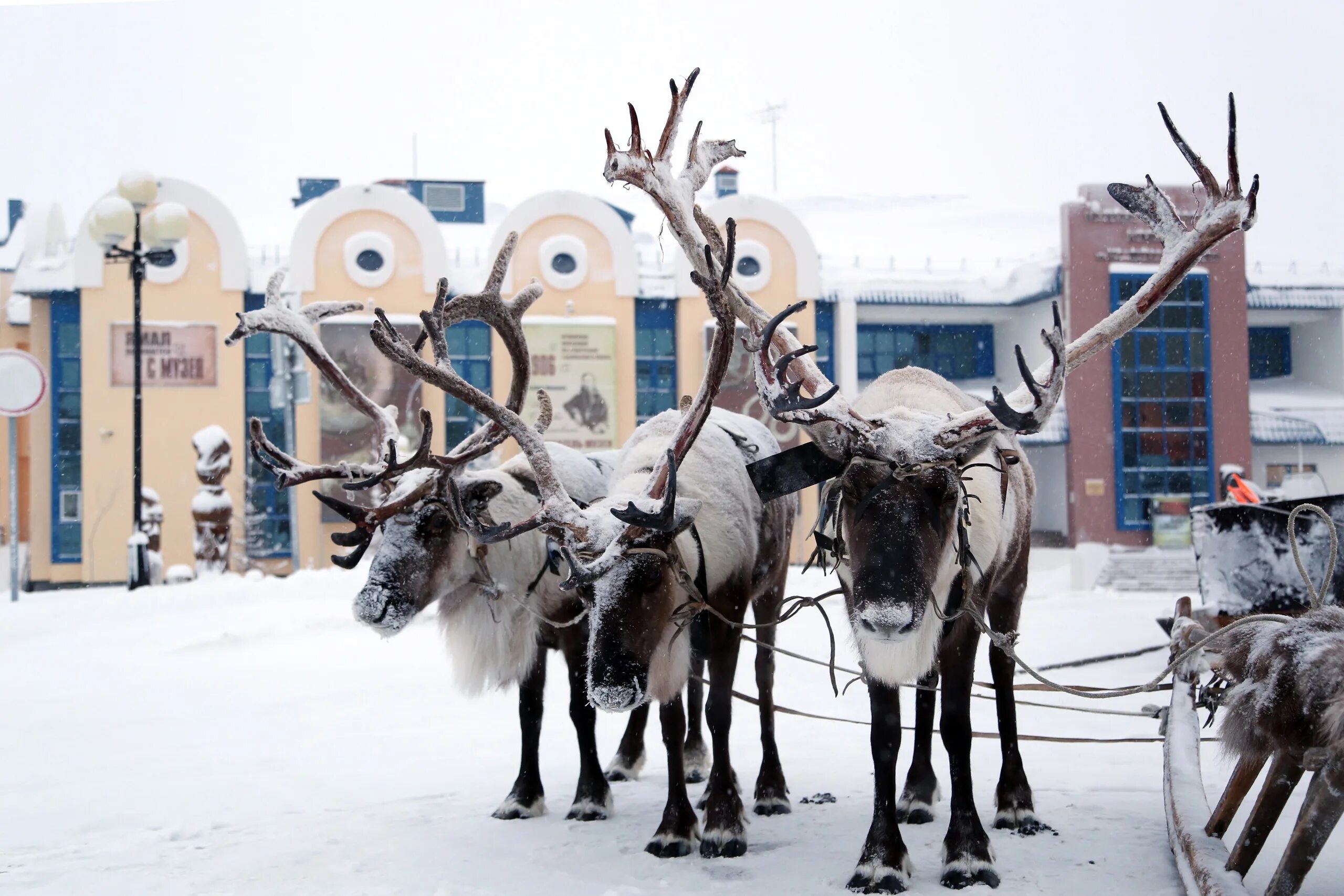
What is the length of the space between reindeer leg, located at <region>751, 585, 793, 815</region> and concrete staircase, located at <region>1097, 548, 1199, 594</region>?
54.8 feet

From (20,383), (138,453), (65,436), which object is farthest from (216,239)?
(20,383)

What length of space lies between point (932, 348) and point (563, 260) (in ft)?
29.2

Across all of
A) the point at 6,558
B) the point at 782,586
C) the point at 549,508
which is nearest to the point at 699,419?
the point at 549,508

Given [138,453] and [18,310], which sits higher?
[18,310]

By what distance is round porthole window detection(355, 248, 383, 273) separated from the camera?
24.1m

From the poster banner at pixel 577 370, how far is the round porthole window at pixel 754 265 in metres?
3.15

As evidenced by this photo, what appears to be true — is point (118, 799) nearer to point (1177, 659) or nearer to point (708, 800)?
point (708, 800)

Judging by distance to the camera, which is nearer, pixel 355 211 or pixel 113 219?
pixel 113 219

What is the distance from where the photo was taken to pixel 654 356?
82.0ft

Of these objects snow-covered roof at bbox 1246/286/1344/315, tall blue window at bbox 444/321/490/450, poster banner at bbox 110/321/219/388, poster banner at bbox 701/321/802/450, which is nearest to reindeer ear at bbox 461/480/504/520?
poster banner at bbox 701/321/802/450

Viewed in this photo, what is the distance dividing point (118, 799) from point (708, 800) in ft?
10.4

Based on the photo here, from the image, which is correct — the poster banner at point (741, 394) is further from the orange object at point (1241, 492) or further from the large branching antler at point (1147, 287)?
the large branching antler at point (1147, 287)

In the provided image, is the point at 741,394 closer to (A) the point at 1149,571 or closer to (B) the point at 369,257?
(B) the point at 369,257

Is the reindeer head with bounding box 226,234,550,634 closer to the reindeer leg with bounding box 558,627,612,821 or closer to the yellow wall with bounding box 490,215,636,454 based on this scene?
the reindeer leg with bounding box 558,627,612,821
